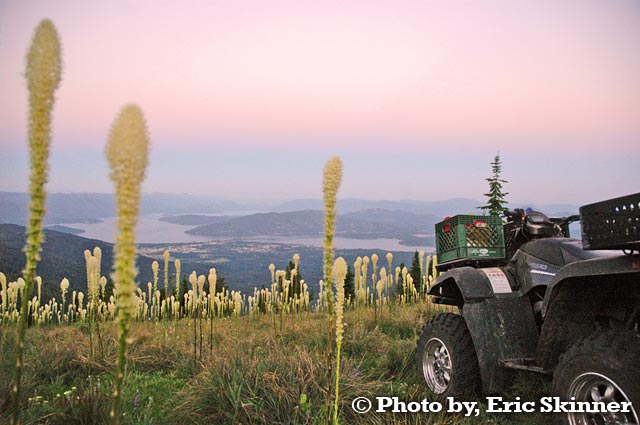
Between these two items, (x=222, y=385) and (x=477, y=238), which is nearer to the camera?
(x=222, y=385)

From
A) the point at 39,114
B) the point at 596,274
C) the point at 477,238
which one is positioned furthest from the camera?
the point at 477,238

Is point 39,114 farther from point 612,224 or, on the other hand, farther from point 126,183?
point 612,224

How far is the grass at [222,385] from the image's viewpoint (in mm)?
4324

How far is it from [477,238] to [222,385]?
3.07 m

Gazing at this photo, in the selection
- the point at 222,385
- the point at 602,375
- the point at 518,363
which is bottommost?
the point at 222,385

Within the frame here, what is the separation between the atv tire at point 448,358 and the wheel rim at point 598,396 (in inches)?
60.7

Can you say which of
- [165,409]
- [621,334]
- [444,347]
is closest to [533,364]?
[444,347]

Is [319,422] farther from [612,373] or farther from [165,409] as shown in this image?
[612,373]

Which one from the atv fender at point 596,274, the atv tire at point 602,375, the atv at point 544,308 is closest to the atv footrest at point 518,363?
the atv at point 544,308

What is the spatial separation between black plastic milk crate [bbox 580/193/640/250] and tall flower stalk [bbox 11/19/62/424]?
315 centimetres

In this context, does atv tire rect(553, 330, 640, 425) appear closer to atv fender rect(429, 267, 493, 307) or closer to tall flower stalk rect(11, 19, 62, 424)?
atv fender rect(429, 267, 493, 307)

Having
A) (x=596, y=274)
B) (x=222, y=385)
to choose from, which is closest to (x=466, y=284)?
(x=596, y=274)

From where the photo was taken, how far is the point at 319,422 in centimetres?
396

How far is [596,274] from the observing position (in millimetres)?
3553
